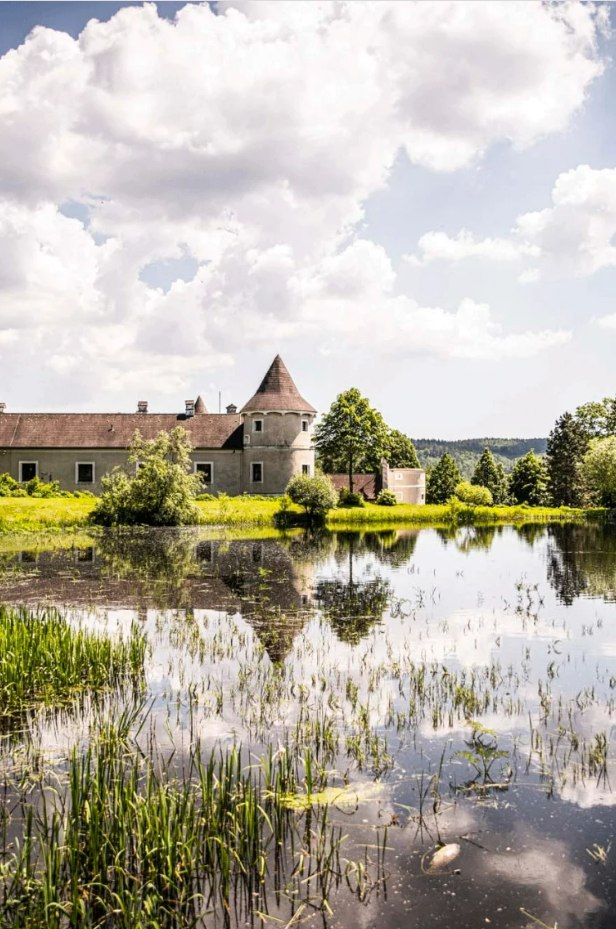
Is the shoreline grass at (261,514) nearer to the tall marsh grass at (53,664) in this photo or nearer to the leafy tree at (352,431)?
the leafy tree at (352,431)

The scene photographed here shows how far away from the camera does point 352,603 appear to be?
18.2 meters

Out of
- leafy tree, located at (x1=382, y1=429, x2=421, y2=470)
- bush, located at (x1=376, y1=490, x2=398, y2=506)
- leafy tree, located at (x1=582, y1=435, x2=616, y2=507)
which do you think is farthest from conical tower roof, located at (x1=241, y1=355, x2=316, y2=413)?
leafy tree, located at (x1=382, y1=429, x2=421, y2=470)

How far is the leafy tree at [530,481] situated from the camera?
265 feet

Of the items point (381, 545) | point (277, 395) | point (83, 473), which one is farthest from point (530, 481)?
point (381, 545)

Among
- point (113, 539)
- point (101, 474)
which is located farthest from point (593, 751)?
point (101, 474)

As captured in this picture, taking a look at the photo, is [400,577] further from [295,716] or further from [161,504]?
[161,504]

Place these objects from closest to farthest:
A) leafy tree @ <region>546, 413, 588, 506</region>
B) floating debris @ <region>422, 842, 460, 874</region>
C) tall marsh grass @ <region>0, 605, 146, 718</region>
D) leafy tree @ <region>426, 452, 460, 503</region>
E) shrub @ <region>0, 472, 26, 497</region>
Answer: floating debris @ <region>422, 842, 460, 874</region> → tall marsh grass @ <region>0, 605, 146, 718</region> → shrub @ <region>0, 472, 26, 497</region> → leafy tree @ <region>546, 413, 588, 506</region> → leafy tree @ <region>426, 452, 460, 503</region>

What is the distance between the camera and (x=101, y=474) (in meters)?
53.6

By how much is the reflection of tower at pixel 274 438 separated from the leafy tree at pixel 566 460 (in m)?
34.5

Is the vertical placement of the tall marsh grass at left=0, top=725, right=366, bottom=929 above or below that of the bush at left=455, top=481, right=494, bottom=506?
below

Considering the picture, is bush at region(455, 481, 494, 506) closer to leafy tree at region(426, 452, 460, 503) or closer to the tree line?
the tree line

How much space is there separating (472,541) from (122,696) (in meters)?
30.3

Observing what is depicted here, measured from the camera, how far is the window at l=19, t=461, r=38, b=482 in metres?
52.8

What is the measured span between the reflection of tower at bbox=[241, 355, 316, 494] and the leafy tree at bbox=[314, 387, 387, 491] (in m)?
7.08
